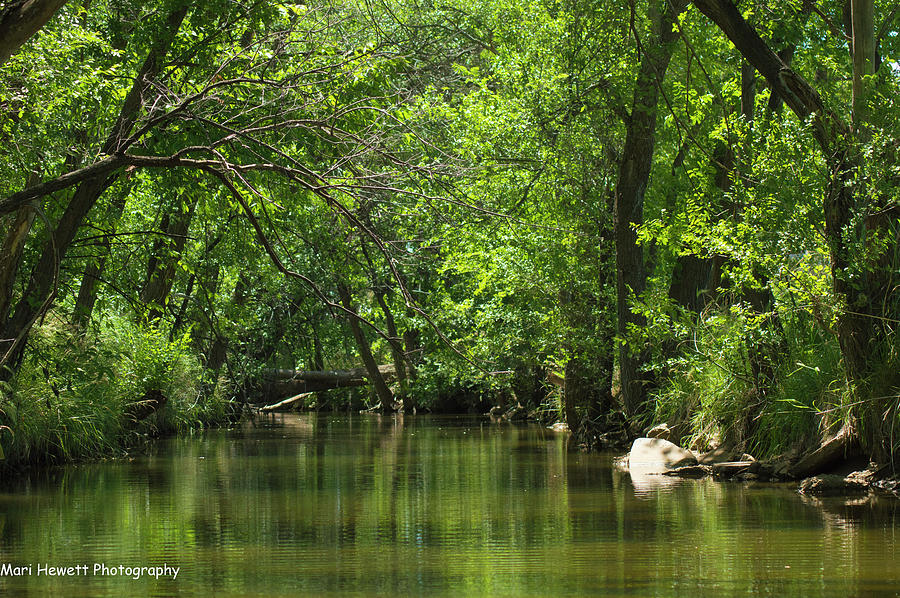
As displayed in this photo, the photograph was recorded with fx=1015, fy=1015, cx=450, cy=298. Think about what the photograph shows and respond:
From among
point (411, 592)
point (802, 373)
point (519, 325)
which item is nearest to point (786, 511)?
Answer: point (802, 373)

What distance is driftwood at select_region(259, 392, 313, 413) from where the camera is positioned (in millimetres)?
37344

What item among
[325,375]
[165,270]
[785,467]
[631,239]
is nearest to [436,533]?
[785,467]

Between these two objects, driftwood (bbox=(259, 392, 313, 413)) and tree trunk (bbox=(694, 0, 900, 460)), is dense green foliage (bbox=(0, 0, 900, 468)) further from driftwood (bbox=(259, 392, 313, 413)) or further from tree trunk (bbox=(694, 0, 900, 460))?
driftwood (bbox=(259, 392, 313, 413))

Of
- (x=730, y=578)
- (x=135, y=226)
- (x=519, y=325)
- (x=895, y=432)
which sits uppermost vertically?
(x=135, y=226)

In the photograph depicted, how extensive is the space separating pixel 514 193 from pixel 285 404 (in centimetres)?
2361

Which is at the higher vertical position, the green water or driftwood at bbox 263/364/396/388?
driftwood at bbox 263/364/396/388

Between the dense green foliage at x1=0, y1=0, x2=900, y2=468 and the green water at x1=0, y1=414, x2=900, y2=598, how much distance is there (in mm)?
1399

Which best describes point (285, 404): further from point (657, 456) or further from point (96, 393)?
point (657, 456)

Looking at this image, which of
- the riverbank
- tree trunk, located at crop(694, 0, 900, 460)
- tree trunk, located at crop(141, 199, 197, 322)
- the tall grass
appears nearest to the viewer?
tree trunk, located at crop(694, 0, 900, 460)

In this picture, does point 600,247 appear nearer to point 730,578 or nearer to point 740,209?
point 740,209

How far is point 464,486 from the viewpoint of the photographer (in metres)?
11.2

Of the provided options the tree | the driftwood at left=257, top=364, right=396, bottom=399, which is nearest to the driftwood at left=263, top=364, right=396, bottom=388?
the driftwood at left=257, top=364, right=396, bottom=399

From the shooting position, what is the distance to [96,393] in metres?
15.6

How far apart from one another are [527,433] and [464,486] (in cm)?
1076
